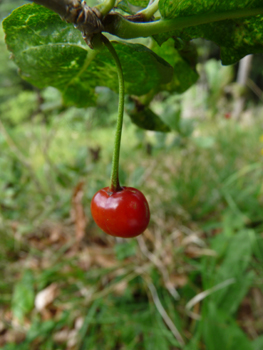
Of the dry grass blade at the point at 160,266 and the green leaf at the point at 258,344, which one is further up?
the green leaf at the point at 258,344

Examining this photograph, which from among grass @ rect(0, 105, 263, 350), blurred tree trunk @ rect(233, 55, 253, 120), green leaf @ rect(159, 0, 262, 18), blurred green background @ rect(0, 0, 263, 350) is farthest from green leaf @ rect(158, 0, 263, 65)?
blurred tree trunk @ rect(233, 55, 253, 120)

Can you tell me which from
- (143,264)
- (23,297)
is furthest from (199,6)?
(23,297)

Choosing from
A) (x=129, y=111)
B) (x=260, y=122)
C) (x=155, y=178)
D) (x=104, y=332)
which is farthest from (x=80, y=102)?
(x=260, y=122)

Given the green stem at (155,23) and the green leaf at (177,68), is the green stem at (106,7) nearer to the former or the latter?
the green stem at (155,23)

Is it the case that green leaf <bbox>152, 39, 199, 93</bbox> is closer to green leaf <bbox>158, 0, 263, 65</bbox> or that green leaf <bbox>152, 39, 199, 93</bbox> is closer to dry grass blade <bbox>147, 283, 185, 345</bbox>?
green leaf <bbox>158, 0, 263, 65</bbox>

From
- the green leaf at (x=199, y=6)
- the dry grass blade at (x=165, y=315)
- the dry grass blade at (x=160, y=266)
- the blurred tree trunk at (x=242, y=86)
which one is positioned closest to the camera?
the green leaf at (x=199, y=6)

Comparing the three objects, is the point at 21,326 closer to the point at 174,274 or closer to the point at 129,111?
the point at 174,274

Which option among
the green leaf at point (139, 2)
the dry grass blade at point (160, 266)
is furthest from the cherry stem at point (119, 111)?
the dry grass blade at point (160, 266)
